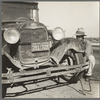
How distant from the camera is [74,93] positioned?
4.59 metres

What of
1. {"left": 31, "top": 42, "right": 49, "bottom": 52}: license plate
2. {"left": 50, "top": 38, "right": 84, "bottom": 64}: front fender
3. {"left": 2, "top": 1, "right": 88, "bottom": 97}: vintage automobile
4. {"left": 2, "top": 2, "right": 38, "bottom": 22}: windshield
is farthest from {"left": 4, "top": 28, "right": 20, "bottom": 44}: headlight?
{"left": 2, "top": 2, "right": 38, "bottom": 22}: windshield

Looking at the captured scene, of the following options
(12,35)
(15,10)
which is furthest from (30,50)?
(15,10)

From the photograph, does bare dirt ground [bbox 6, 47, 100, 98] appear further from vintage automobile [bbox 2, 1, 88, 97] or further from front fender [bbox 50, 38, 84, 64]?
front fender [bbox 50, 38, 84, 64]

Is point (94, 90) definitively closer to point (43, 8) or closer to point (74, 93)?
point (74, 93)

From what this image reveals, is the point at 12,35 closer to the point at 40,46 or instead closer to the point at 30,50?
the point at 30,50

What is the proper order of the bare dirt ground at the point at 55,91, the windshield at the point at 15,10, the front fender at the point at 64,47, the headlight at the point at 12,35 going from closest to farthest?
1. the headlight at the point at 12,35
2. the bare dirt ground at the point at 55,91
3. the front fender at the point at 64,47
4. the windshield at the point at 15,10

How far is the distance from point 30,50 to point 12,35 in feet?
2.19

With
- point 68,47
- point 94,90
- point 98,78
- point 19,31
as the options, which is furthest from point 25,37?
point 98,78

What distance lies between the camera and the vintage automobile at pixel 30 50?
3.99 m

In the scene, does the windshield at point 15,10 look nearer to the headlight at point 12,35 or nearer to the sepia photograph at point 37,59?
the sepia photograph at point 37,59

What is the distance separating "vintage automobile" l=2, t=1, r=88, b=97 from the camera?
3.99 m

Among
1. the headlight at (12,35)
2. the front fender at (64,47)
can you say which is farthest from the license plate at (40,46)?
the headlight at (12,35)

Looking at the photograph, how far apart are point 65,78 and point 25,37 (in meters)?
2.03

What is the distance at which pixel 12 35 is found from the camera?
13.1ft
